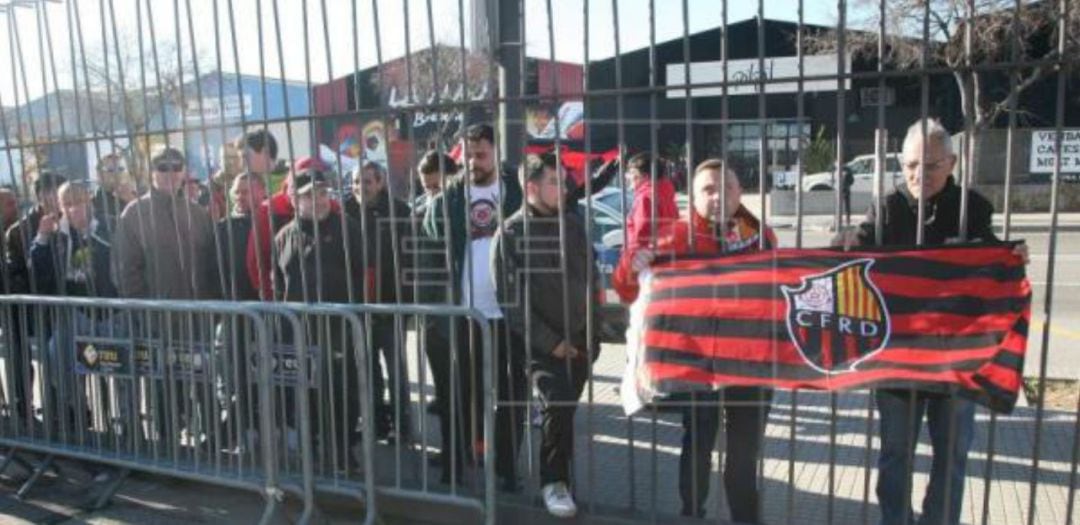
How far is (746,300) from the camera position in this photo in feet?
11.4

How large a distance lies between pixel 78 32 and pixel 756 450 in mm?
4093

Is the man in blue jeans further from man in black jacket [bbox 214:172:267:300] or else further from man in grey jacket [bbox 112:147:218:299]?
man in grey jacket [bbox 112:147:218:299]

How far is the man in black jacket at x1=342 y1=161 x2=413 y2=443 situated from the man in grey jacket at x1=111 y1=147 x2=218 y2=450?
0.86m

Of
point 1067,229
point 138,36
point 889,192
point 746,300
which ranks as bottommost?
point 1067,229

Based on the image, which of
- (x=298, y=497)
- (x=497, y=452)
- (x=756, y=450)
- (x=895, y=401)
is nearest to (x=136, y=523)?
(x=298, y=497)

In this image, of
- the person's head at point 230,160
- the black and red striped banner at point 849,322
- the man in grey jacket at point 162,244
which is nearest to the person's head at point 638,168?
the black and red striped banner at point 849,322

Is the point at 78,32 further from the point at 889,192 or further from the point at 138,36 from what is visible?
the point at 889,192

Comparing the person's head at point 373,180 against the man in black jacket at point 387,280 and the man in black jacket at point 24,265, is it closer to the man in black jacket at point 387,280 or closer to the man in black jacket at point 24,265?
the man in black jacket at point 387,280

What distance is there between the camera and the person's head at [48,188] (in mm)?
5273

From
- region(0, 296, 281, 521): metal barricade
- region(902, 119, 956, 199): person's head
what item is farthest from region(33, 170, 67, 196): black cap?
region(902, 119, 956, 199): person's head

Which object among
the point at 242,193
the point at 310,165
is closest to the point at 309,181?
the point at 310,165

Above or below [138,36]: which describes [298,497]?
below

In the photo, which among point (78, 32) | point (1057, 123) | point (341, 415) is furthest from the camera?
point (78, 32)

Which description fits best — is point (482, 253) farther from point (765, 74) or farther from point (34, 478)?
point (34, 478)
